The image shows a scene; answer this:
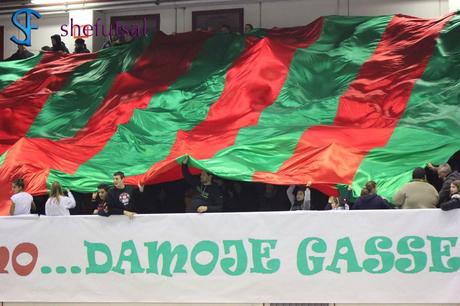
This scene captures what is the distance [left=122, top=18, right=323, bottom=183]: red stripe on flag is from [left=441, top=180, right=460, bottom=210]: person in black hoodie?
3.61 metres

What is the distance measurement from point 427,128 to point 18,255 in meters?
5.71

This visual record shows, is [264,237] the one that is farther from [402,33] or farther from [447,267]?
[402,33]

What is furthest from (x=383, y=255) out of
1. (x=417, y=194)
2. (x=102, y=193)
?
(x=102, y=193)

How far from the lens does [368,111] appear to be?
11430mm

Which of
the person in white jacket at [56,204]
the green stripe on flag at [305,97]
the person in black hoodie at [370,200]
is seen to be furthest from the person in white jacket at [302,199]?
the person in white jacket at [56,204]

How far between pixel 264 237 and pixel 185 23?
334 inches

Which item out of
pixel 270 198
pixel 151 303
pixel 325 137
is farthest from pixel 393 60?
pixel 151 303

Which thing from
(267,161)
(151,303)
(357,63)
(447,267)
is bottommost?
(151,303)

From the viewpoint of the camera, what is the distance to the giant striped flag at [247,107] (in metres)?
10.2

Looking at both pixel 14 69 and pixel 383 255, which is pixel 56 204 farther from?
pixel 14 69

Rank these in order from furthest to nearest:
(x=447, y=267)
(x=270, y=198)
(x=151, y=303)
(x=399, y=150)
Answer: (x=270, y=198), (x=399, y=150), (x=151, y=303), (x=447, y=267)

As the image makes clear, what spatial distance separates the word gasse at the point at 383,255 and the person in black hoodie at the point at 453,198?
341 millimetres

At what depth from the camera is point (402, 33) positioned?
41.7 ft

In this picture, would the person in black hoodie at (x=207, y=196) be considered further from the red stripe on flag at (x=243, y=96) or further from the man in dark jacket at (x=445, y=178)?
the man in dark jacket at (x=445, y=178)
